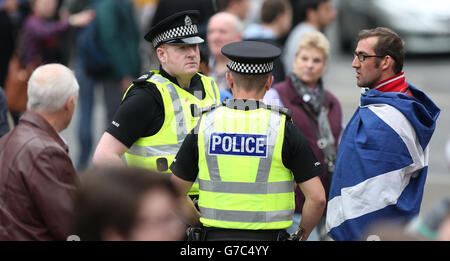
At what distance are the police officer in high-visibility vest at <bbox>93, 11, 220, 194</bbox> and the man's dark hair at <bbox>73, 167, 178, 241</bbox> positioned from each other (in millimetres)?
1827

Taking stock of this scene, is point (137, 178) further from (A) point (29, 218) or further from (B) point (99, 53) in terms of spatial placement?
(B) point (99, 53)

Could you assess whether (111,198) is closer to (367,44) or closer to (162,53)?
(162,53)

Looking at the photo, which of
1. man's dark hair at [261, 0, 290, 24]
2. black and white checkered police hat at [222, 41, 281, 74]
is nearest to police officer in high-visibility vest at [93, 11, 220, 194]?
black and white checkered police hat at [222, 41, 281, 74]

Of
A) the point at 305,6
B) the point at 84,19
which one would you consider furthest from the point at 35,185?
the point at 84,19

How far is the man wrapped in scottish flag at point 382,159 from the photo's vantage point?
464 centimetres

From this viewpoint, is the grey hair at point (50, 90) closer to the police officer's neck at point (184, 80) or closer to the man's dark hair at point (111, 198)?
the police officer's neck at point (184, 80)

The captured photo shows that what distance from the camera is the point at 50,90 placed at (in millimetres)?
4254

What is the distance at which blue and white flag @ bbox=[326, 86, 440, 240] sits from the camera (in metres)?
4.64

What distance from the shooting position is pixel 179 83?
4.93 metres

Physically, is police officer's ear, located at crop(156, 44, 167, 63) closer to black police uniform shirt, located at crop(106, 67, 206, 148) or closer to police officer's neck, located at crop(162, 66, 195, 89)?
police officer's neck, located at crop(162, 66, 195, 89)

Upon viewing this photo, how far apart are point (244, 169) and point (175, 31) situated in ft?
4.28

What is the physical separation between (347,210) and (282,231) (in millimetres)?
687

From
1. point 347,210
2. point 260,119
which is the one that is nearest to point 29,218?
point 260,119

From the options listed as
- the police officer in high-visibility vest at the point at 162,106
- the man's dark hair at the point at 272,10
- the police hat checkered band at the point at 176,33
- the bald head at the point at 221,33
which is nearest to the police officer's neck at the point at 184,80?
the police officer in high-visibility vest at the point at 162,106
